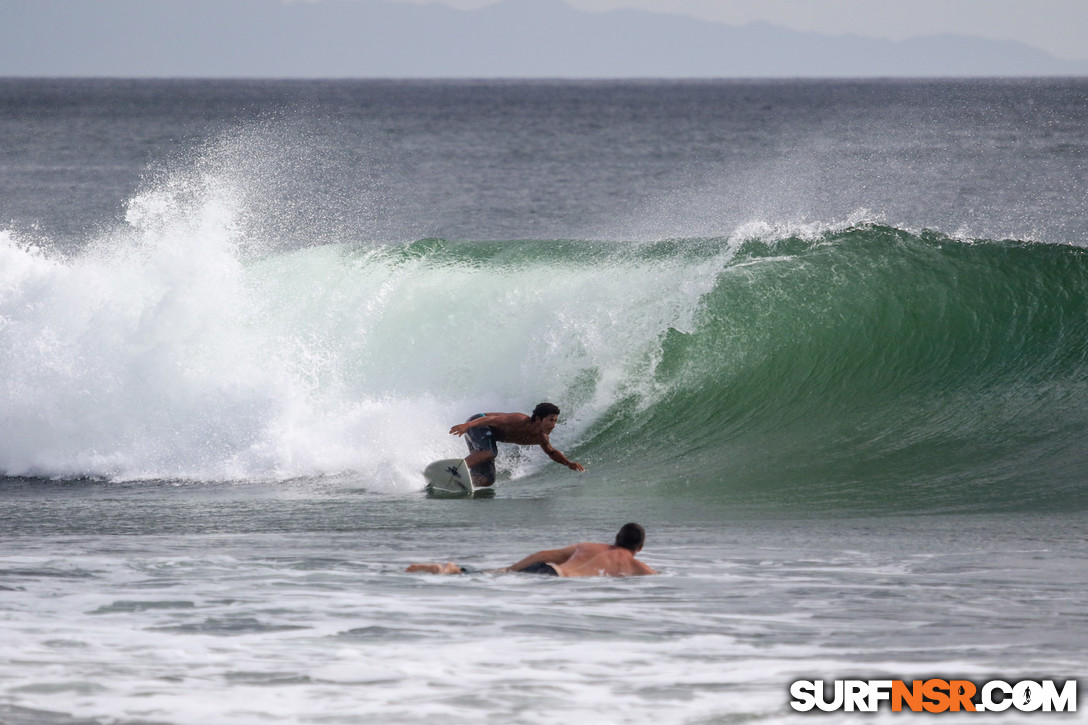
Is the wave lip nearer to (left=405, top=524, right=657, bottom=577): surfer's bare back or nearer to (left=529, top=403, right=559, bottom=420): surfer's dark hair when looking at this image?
(left=529, top=403, right=559, bottom=420): surfer's dark hair

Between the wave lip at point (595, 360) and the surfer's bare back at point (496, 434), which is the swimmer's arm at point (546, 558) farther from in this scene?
the wave lip at point (595, 360)

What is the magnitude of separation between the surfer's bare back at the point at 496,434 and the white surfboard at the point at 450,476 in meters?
0.13

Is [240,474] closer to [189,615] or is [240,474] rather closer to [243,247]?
[189,615]

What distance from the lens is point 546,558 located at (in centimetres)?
684

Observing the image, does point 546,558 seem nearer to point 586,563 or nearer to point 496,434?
point 586,563

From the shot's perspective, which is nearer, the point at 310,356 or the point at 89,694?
the point at 89,694

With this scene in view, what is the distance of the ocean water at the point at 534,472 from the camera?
5133mm

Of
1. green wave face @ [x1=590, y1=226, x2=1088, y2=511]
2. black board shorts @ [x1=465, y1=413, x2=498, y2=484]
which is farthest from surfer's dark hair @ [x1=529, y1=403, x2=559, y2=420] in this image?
green wave face @ [x1=590, y1=226, x2=1088, y2=511]

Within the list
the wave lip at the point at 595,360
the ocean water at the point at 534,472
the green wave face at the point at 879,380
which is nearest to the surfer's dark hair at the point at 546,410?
the ocean water at the point at 534,472

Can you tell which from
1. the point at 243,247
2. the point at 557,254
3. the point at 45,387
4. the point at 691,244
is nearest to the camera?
the point at 45,387

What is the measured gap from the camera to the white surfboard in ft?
31.2

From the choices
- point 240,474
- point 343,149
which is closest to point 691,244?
point 240,474

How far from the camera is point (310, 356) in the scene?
491 inches

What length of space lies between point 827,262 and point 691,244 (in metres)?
1.62
